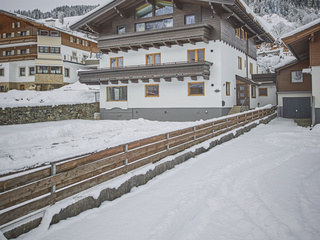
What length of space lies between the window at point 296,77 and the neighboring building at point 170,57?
4329 millimetres

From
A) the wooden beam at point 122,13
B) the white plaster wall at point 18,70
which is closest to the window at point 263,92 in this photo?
the wooden beam at point 122,13

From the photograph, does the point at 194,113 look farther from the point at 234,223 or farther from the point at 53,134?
the point at 234,223

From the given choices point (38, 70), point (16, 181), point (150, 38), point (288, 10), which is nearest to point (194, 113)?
point (150, 38)

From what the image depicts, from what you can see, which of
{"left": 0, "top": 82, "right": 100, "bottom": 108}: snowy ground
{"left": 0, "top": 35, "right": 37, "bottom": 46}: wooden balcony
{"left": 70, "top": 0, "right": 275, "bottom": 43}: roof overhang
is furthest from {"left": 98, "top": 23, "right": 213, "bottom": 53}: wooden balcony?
{"left": 0, "top": 35, "right": 37, "bottom": 46}: wooden balcony

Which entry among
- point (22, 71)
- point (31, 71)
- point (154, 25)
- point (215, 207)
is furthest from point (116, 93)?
point (22, 71)

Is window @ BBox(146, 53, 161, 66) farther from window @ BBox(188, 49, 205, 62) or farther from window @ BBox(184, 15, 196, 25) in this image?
window @ BBox(184, 15, 196, 25)

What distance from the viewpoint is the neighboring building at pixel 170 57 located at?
20.4 m

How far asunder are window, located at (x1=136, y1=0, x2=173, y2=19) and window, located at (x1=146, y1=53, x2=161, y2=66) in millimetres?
3815

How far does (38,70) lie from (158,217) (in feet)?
127

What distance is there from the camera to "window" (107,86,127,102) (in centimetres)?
2439

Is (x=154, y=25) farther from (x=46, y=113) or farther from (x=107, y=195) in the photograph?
(x=107, y=195)

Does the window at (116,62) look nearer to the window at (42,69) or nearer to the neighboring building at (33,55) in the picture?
the neighboring building at (33,55)

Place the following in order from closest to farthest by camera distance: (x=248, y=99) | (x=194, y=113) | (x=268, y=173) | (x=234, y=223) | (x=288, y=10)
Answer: (x=234, y=223) < (x=268, y=173) < (x=194, y=113) < (x=248, y=99) < (x=288, y=10)

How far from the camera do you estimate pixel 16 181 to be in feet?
13.0
